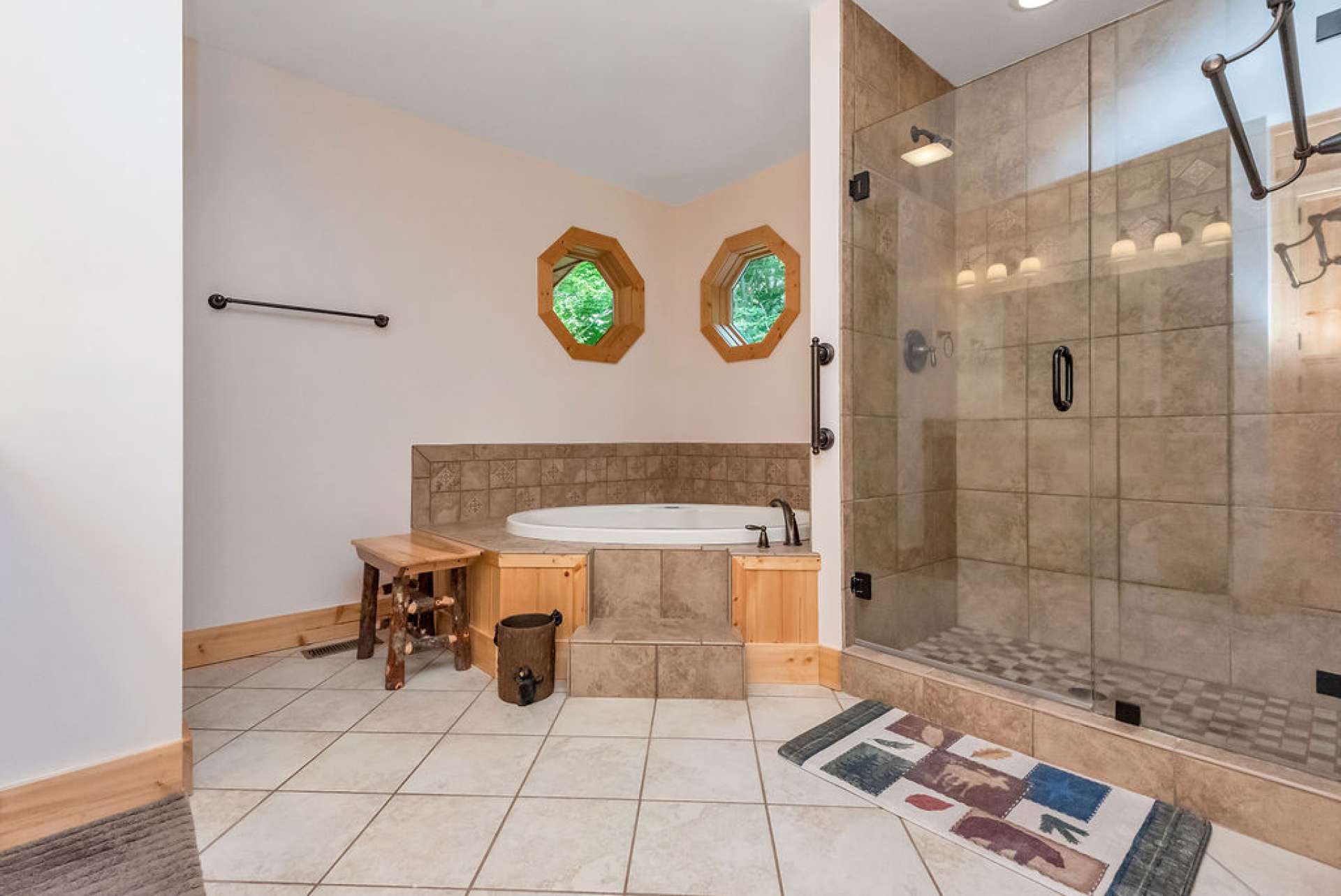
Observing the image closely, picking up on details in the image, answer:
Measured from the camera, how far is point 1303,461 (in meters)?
1.76

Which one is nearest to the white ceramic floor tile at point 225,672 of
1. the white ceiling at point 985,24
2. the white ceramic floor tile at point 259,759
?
the white ceramic floor tile at point 259,759

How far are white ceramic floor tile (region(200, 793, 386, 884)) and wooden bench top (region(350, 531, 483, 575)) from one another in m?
0.83

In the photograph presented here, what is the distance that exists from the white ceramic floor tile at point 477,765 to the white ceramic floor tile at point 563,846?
116 mm

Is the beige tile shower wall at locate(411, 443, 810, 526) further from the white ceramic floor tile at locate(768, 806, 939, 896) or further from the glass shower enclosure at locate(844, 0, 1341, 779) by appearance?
the white ceramic floor tile at locate(768, 806, 939, 896)

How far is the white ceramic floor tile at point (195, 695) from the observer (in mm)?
2021

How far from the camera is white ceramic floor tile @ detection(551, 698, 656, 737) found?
1.82m

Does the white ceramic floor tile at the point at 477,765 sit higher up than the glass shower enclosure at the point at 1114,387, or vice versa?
the glass shower enclosure at the point at 1114,387

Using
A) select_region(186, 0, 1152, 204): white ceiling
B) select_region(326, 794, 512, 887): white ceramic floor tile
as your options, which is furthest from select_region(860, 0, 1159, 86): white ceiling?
select_region(326, 794, 512, 887): white ceramic floor tile

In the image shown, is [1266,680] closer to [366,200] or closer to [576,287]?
[576,287]

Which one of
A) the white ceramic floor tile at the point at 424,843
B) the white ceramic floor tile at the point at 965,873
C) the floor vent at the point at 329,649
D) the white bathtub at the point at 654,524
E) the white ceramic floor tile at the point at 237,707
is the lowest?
the white ceramic floor tile at the point at 965,873

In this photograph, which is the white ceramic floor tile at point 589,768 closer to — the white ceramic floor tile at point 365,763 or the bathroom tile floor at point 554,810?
the bathroom tile floor at point 554,810

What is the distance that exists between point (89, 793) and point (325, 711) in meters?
0.62

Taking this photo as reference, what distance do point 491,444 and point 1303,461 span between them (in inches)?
125

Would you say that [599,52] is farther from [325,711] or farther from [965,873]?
[965,873]
